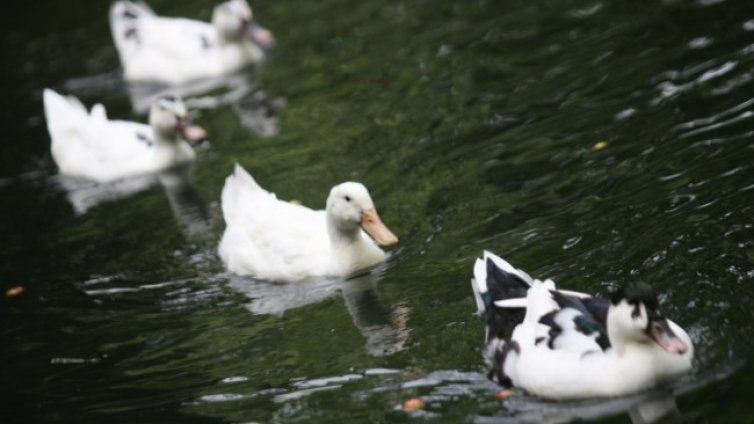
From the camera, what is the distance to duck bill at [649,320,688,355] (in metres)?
6.73

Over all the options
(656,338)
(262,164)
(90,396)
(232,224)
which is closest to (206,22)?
(262,164)

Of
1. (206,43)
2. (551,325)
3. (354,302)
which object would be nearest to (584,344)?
(551,325)

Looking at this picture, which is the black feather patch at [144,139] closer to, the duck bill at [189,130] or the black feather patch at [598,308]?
the duck bill at [189,130]

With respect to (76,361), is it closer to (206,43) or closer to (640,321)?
(640,321)

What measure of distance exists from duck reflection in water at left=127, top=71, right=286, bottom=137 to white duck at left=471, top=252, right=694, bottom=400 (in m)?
7.20

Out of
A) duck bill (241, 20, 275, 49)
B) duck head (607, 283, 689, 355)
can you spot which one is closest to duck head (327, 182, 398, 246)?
duck head (607, 283, 689, 355)

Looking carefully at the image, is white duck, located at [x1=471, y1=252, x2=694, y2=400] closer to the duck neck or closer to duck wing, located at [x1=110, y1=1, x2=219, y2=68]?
the duck neck

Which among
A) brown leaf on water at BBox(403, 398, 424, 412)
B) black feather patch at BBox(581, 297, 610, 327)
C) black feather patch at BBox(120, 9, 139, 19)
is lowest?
brown leaf on water at BBox(403, 398, 424, 412)

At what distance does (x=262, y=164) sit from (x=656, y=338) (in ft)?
23.4

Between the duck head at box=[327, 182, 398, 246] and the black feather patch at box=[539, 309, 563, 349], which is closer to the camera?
the black feather patch at box=[539, 309, 563, 349]

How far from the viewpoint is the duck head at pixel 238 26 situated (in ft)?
56.3

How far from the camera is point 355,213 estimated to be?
9859 mm

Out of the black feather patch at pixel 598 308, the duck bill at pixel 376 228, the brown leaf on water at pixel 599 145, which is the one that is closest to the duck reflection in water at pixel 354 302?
the duck bill at pixel 376 228

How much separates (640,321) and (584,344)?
49 centimetres
